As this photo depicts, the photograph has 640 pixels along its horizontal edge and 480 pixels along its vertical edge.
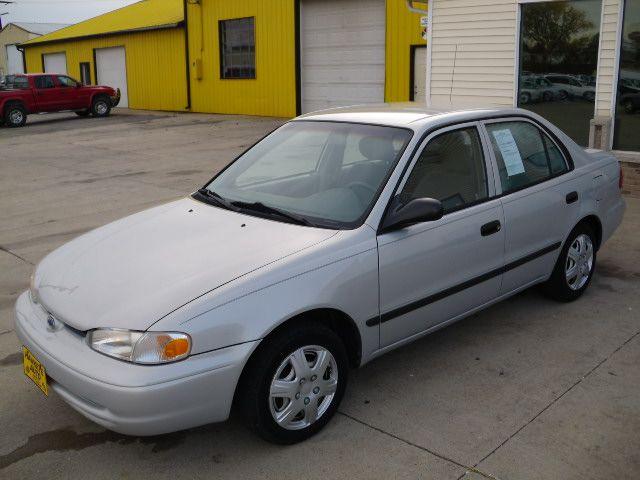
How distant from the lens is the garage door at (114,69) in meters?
28.7

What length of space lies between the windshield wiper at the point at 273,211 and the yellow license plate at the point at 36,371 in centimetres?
140

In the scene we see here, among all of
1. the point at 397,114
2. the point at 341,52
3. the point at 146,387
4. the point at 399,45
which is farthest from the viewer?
the point at 341,52

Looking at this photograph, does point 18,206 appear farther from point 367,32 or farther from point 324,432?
point 367,32

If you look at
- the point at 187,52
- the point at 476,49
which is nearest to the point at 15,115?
the point at 187,52

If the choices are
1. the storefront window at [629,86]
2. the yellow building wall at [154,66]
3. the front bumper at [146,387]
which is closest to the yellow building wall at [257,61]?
the yellow building wall at [154,66]

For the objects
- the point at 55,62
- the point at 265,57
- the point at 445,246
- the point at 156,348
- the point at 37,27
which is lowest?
the point at 156,348

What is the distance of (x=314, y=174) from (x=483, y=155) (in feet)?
3.55

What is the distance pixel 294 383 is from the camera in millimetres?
3338

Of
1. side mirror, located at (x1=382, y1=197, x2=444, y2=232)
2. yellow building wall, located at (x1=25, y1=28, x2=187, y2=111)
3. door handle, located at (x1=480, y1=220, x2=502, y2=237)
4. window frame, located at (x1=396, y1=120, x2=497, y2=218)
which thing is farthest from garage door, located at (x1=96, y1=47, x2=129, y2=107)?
side mirror, located at (x1=382, y1=197, x2=444, y2=232)

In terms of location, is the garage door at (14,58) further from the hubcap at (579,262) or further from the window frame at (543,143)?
the hubcap at (579,262)

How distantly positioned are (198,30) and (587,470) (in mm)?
23053

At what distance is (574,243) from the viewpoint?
5.15 metres

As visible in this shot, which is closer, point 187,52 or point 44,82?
point 44,82

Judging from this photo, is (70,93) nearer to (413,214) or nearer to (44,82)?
(44,82)
